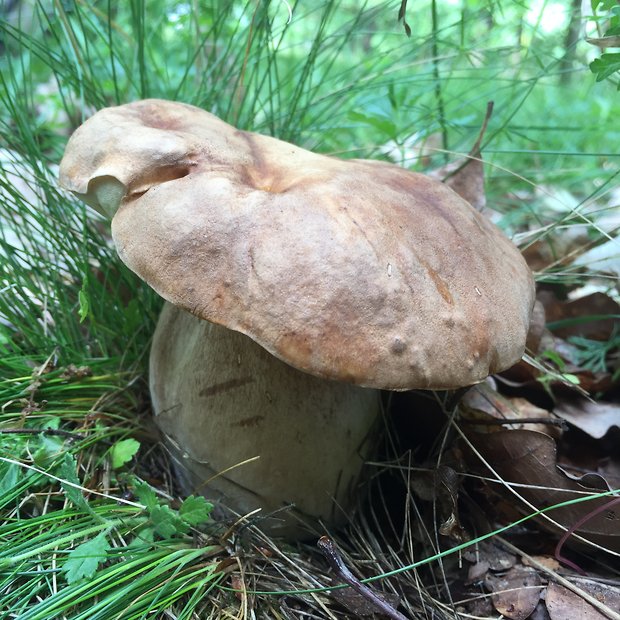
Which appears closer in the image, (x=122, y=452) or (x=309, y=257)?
(x=309, y=257)

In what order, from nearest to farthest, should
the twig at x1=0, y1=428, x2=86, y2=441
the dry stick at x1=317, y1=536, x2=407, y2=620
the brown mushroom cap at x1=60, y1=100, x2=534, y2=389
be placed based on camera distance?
the brown mushroom cap at x1=60, y1=100, x2=534, y2=389 → the dry stick at x1=317, y1=536, x2=407, y2=620 → the twig at x1=0, y1=428, x2=86, y2=441

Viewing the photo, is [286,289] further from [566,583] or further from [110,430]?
[566,583]

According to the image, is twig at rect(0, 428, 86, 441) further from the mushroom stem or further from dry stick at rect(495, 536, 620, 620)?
dry stick at rect(495, 536, 620, 620)

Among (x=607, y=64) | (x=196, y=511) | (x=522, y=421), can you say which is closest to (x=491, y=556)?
(x=522, y=421)

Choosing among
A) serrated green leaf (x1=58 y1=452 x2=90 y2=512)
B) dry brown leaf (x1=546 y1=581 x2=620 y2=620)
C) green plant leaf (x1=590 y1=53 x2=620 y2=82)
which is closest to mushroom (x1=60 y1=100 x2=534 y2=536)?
serrated green leaf (x1=58 y1=452 x2=90 y2=512)

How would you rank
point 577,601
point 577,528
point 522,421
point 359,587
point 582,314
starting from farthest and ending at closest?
point 582,314 < point 522,421 < point 577,528 < point 577,601 < point 359,587

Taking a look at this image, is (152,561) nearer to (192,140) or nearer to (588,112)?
(192,140)

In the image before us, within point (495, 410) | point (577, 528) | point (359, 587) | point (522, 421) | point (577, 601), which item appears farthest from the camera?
point (495, 410)
